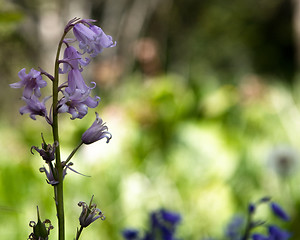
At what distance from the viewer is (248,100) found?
484 cm

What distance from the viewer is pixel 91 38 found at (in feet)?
2.05

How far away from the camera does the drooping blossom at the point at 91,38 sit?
Result: 2.06ft

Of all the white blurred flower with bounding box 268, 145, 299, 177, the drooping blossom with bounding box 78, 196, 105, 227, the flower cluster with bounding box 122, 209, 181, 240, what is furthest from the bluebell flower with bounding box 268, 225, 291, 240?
the white blurred flower with bounding box 268, 145, 299, 177

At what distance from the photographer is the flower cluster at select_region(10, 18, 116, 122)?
59cm

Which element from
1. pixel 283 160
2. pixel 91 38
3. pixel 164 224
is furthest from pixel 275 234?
pixel 283 160

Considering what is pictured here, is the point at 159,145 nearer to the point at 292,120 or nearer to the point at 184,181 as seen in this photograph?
the point at 184,181

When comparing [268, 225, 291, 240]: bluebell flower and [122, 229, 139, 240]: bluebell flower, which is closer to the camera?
[268, 225, 291, 240]: bluebell flower

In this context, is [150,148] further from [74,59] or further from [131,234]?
[74,59]

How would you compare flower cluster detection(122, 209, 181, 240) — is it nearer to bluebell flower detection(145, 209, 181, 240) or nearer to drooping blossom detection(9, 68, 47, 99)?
bluebell flower detection(145, 209, 181, 240)

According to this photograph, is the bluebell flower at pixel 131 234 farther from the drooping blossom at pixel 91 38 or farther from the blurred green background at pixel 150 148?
the drooping blossom at pixel 91 38

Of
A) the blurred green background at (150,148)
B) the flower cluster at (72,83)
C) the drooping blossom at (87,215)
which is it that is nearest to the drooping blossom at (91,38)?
the flower cluster at (72,83)

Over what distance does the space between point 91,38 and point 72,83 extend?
66 mm

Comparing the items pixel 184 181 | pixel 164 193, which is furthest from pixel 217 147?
pixel 164 193

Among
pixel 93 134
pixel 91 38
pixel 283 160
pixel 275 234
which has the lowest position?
pixel 275 234
